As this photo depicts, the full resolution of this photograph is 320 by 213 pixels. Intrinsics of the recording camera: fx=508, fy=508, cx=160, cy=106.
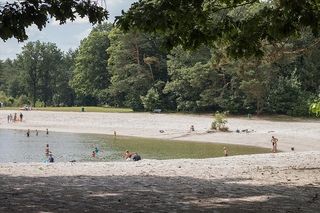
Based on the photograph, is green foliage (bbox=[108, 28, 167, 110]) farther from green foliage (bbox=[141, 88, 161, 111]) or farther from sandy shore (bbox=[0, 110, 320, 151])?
sandy shore (bbox=[0, 110, 320, 151])

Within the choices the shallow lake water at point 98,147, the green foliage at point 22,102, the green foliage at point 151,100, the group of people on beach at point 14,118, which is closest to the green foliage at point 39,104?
the green foliage at point 22,102

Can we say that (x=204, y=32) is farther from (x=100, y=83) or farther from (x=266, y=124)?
(x=100, y=83)

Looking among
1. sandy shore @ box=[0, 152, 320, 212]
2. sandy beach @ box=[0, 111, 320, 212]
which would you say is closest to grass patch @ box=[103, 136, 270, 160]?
sandy beach @ box=[0, 111, 320, 212]

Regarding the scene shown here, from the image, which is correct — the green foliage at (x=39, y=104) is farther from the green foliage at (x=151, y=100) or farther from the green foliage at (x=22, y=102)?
the green foliage at (x=151, y=100)

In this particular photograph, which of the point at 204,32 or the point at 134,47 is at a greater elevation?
the point at 134,47

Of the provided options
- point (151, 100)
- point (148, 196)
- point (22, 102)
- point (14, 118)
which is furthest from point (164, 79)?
point (148, 196)

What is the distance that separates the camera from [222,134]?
49938mm

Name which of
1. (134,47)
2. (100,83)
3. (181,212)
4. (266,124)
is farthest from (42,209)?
(100,83)

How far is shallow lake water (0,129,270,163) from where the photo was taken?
36.1 meters

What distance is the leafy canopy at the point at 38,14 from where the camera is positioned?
8.48m

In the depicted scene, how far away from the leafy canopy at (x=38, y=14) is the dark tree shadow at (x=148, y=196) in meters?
2.88

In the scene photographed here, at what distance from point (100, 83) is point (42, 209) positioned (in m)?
87.0

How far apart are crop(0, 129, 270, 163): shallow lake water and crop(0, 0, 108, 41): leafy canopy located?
83.8 ft

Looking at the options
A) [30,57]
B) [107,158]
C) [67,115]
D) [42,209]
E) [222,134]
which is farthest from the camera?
[30,57]
